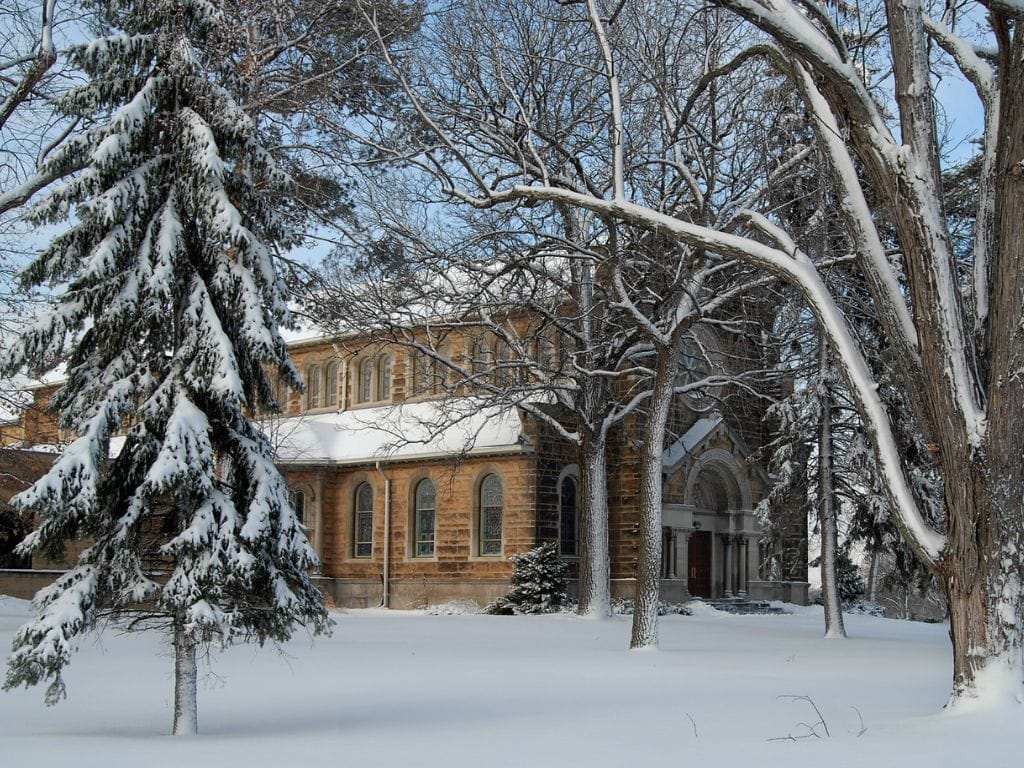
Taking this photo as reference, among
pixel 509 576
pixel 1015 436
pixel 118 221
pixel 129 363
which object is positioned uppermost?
pixel 118 221

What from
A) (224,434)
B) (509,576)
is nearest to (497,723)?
(224,434)

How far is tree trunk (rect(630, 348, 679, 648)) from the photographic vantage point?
781 inches

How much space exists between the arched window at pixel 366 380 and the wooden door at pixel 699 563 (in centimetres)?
1167

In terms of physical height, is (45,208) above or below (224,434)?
above

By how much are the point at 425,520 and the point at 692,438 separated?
8408 millimetres

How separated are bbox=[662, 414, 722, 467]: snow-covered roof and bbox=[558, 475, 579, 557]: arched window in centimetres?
286

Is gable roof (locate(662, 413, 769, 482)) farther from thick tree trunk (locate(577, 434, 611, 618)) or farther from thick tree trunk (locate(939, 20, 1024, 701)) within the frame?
thick tree trunk (locate(939, 20, 1024, 701))

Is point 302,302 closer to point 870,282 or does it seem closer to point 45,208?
point 45,208

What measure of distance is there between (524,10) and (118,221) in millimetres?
11227

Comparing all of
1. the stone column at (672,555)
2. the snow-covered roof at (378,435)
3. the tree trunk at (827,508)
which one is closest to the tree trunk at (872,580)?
the stone column at (672,555)

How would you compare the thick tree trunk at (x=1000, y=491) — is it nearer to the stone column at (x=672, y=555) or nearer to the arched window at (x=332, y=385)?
the stone column at (x=672, y=555)

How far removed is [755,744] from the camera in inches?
361

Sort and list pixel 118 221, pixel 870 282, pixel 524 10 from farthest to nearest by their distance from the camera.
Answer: pixel 524 10 → pixel 118 221 → pixel 870 282

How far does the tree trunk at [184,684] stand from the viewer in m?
10.7
